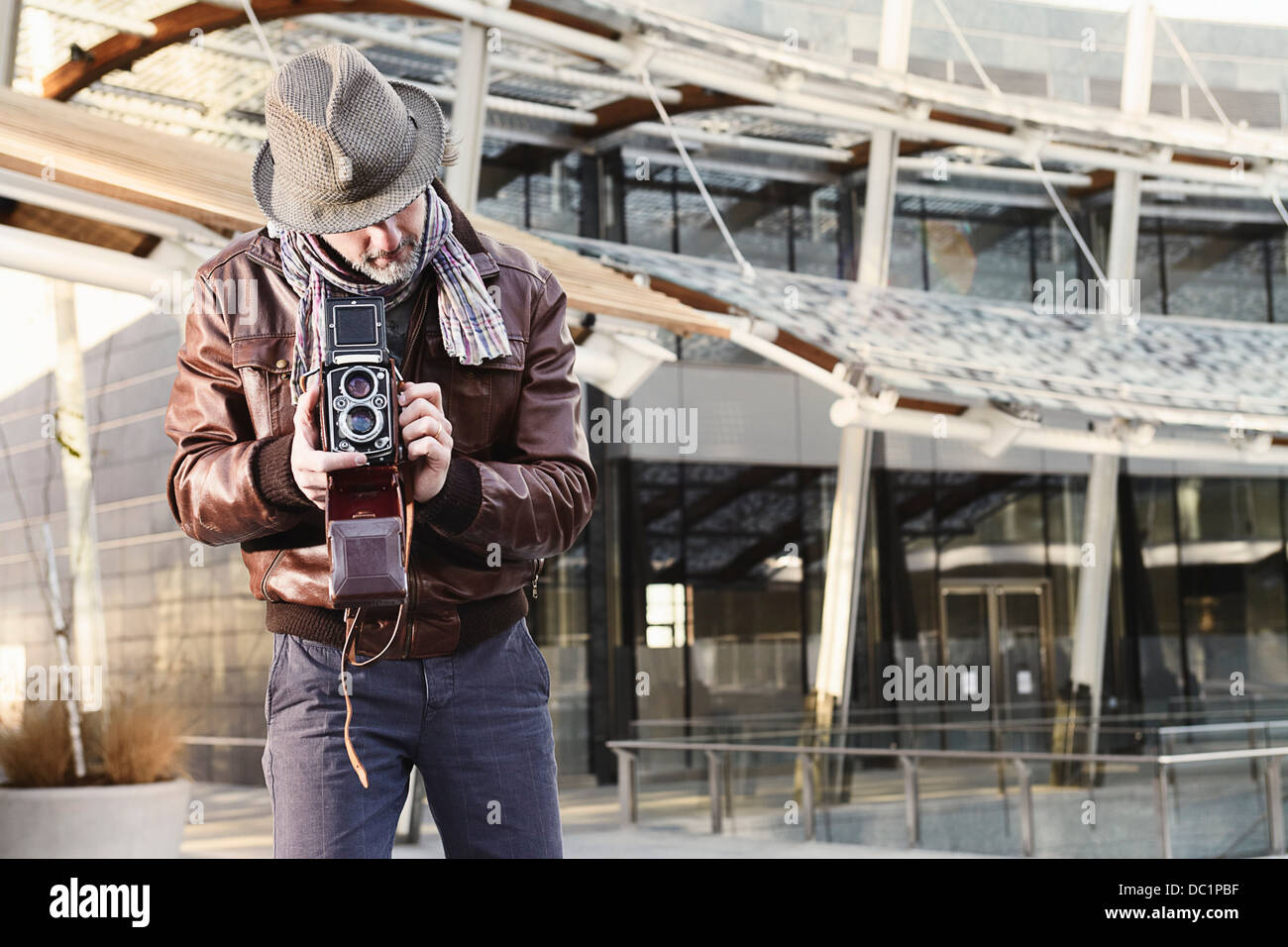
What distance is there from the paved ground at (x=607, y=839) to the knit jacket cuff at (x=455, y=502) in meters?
6.20

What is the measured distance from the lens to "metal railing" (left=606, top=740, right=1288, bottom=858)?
7562 mm

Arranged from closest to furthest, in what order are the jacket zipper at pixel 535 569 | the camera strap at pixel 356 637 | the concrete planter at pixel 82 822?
the camera strap at pixel 356 637
the jacket zipper at pixel 535 569
the concrete planter at pixel 82 822

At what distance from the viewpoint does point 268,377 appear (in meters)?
1.88

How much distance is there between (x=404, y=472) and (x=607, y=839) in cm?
810

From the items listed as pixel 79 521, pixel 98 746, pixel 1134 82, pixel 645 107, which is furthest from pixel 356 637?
pixel 1134 82

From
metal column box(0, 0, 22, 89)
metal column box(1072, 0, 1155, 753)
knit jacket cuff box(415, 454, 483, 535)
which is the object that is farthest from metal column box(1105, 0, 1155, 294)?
knit jacket cuff box(415, 454, 483, 535)

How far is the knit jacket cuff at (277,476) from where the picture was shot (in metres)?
1.73

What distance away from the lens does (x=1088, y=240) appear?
52.5 feet

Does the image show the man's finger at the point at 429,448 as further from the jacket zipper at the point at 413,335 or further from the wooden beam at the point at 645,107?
the wooden beam at the point at 645,107

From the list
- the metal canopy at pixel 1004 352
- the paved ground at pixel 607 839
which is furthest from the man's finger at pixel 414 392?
the metal canopy at pixel 1004 352

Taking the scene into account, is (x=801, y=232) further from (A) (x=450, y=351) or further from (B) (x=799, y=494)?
(A) (x=450, y=351)

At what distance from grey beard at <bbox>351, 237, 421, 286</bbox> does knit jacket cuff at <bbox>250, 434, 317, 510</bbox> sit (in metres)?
0.24

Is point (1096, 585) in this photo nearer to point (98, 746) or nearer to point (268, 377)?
point (98, 746)

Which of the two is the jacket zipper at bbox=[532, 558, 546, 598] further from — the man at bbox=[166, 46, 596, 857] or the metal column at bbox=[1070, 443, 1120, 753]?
the metal column at bbox=[1070, 443, 1120, 753]
